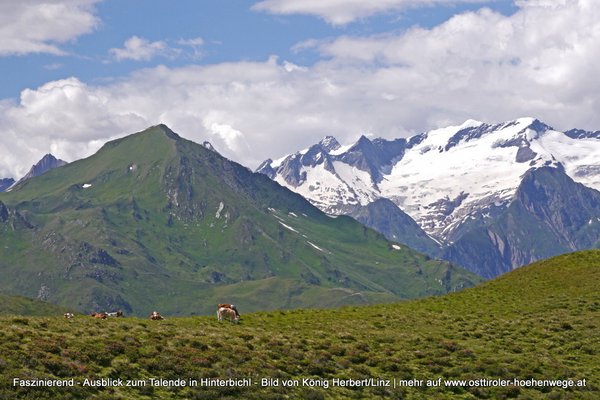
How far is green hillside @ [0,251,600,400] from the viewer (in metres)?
45.2

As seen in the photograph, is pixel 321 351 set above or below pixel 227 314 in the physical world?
below

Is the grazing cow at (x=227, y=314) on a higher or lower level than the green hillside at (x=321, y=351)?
higher

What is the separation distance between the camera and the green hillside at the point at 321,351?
45156mm

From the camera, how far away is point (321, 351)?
58.7m

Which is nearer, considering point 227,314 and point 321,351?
point 321,351

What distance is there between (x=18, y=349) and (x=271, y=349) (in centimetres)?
1857

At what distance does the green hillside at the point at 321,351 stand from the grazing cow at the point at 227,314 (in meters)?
0.93

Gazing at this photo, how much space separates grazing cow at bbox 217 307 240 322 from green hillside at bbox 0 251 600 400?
3.05 feet

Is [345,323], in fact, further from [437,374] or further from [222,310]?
[437,374]

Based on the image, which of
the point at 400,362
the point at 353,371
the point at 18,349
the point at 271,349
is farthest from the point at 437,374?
the point at 18,349

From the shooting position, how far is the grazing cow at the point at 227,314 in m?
73.4

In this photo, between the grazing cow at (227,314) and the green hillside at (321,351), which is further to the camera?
the grazing cow at (227,314)

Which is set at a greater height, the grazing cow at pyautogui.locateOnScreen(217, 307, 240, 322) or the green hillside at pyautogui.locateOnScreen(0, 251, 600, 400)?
the grazing cow at pyautogui.locateOnScreen(217, 307, 240, 322)

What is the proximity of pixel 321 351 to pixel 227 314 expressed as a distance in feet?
56.8
